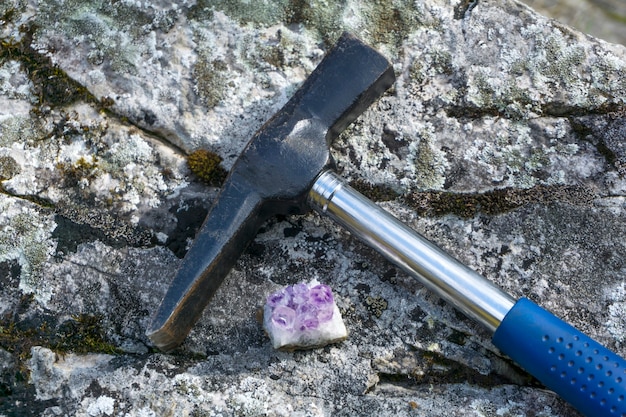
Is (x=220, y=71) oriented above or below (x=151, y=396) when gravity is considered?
above

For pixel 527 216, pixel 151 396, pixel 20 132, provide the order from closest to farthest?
pixel 151 396 < pixel 527 216 < pixel 20 132

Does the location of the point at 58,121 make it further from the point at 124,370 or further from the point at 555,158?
the point at 555,158

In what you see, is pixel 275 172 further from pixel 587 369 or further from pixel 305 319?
pixel 587 369

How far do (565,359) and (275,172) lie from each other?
4.12ft

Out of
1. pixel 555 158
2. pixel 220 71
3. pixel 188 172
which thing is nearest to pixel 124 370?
pixel 188 172

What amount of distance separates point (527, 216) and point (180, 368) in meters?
1.53

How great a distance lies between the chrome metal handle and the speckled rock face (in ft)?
0.61

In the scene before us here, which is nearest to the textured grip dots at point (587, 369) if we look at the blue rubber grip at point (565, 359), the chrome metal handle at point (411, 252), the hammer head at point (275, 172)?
the blue rubber grip at point (565, 359)

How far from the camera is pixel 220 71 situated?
288 cm

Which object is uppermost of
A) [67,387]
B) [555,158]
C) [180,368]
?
[555,158]

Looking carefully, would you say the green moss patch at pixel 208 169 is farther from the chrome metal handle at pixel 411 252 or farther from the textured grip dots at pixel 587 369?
the textured grip dots at pixel 587 369

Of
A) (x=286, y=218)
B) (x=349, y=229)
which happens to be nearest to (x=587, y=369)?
(x=349, y=229)

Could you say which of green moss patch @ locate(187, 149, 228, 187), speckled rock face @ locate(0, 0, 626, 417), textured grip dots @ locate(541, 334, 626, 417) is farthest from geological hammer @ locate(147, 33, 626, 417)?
green moss patch @ locate(187, 149, 228, 187)

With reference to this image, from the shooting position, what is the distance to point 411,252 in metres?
2.37
